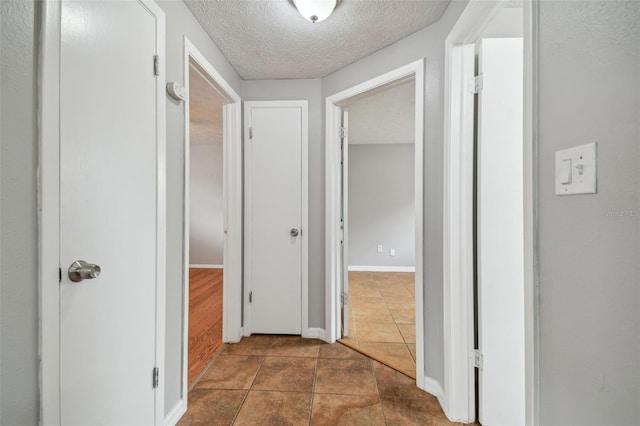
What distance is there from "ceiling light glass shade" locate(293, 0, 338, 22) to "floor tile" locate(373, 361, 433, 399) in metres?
2.28

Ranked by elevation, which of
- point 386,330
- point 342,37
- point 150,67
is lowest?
point 386,330

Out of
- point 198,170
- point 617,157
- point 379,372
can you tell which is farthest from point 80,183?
point 198,170

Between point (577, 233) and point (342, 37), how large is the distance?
5.74 feet

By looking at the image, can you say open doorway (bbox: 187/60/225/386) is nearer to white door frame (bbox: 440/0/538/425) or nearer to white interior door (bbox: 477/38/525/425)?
white door frame (bbox: 440/0/538/425)

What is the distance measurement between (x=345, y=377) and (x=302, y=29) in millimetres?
2359

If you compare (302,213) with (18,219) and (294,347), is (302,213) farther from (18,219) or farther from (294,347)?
(18,219)

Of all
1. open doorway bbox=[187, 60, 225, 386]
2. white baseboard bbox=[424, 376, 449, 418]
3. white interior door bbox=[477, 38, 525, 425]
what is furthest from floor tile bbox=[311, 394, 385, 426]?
open doorway bbox=[187, 60, 225, 386]

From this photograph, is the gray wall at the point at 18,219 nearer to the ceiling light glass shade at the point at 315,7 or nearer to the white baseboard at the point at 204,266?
the ceiling light glass shade at the point at 315,7

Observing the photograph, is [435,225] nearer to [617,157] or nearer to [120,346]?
→ [617,157]

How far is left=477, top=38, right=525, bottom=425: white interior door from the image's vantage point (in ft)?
4.33

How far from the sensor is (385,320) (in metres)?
2.76

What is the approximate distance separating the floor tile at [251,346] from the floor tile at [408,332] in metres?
1.23

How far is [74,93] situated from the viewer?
83 centimetres

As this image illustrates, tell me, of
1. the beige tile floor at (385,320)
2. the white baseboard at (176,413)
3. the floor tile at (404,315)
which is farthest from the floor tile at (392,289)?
the white baseboard at (176,413)
